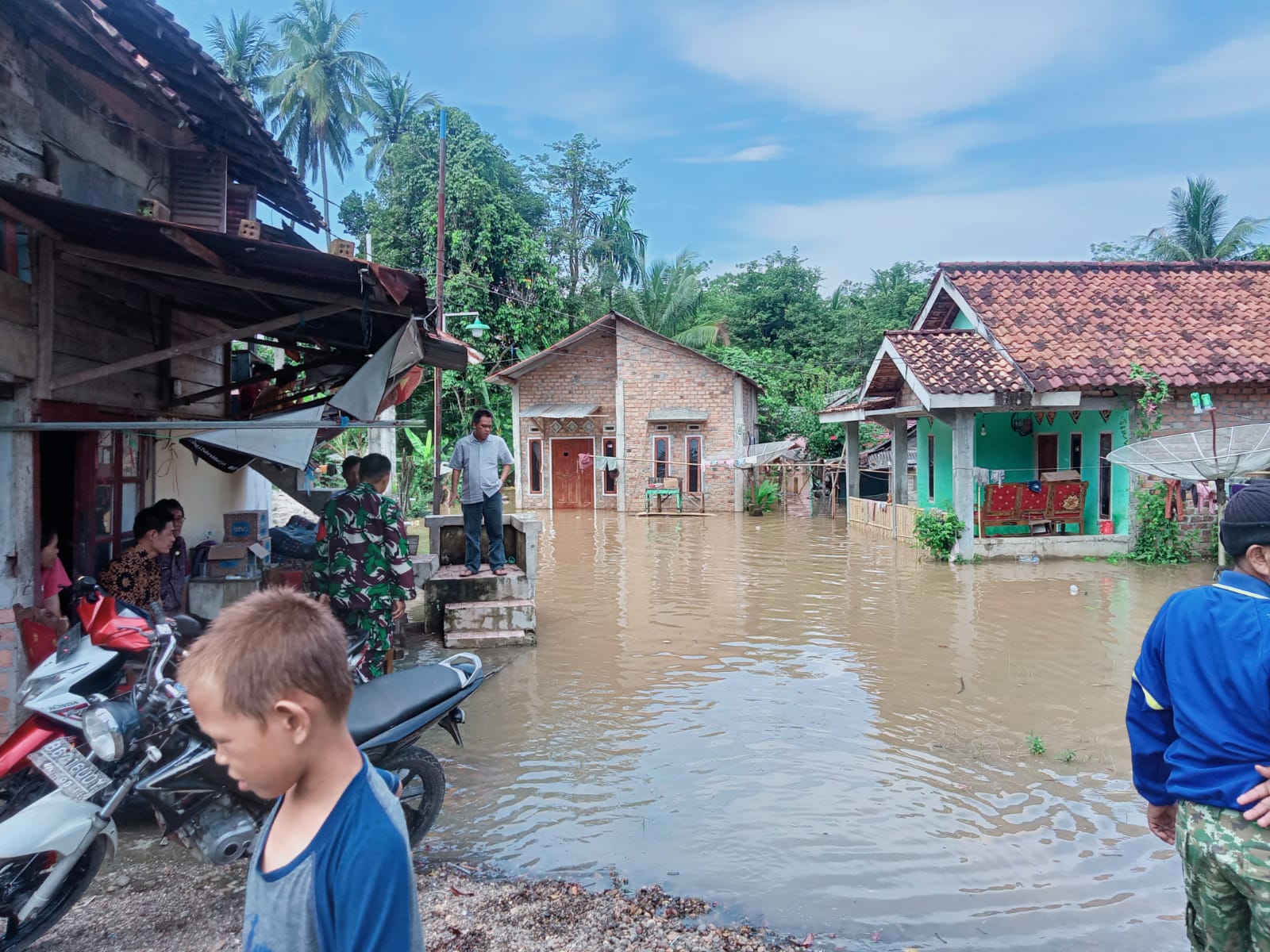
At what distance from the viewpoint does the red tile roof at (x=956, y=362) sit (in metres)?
13.0

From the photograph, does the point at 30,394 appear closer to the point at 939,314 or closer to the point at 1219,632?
the point at 1219,632

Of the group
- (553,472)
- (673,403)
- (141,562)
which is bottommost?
(141,562)

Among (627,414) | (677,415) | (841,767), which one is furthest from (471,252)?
(841,767)

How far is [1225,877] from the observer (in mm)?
2098

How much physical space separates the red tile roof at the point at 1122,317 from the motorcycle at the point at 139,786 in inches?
476

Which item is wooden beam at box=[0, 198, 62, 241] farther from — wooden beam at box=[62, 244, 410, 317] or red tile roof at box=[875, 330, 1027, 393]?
red tile roof at box=[875, 330, 1027, 393]

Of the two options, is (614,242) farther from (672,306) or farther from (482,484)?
(482,484)

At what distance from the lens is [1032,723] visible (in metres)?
5.87

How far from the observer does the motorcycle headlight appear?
3.10 metres

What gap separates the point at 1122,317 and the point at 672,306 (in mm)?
18327

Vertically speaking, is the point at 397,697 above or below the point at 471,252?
below

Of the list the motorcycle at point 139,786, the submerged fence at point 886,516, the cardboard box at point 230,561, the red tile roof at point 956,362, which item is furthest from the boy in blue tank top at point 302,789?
the submerged fence at point 886,516

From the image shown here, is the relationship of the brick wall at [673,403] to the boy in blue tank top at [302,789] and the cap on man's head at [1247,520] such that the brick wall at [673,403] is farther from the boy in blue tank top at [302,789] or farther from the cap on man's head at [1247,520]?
the boy in blue tank top at [302,789]

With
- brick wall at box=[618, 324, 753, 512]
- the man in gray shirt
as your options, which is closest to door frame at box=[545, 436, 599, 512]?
brick wall at box=[618, 324, 753, 512]
